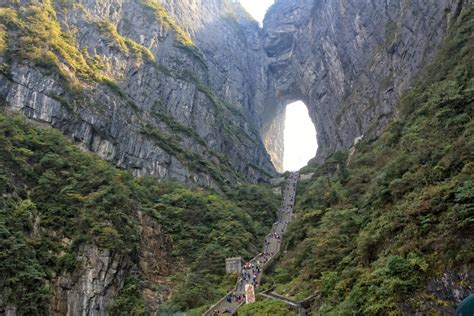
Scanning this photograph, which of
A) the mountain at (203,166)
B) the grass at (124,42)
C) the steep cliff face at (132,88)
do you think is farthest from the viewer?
the grass at (124,42)

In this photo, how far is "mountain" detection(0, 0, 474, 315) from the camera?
14.4m

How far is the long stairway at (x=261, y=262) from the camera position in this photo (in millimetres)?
23453

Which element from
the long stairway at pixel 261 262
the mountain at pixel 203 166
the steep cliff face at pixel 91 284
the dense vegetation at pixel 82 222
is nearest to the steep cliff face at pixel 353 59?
the mountain at pixel 203 166

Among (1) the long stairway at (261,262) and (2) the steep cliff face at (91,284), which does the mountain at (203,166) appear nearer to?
(2) the steep cliff face at (91,284)

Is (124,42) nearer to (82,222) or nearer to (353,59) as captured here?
(353,59)

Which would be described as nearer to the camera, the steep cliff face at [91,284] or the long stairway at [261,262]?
the long stairway at [261,262]

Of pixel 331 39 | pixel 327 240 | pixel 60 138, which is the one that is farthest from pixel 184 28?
pixel 327 240

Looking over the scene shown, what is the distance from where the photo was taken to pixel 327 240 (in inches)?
770

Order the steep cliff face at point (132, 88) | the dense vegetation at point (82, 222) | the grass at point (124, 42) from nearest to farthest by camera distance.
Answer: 1. the dense vegetation at point (82, 222)
2. the steep cliff face at point (132, 88)
3. the grass at point (124, 42)

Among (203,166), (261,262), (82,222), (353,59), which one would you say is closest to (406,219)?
(261,262)

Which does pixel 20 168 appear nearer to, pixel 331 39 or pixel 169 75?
pixel 169 75

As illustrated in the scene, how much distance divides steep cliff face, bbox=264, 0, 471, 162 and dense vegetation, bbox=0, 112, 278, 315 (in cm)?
1861

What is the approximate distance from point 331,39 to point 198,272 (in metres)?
52.6

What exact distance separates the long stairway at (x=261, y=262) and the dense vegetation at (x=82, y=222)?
3.95 feet
